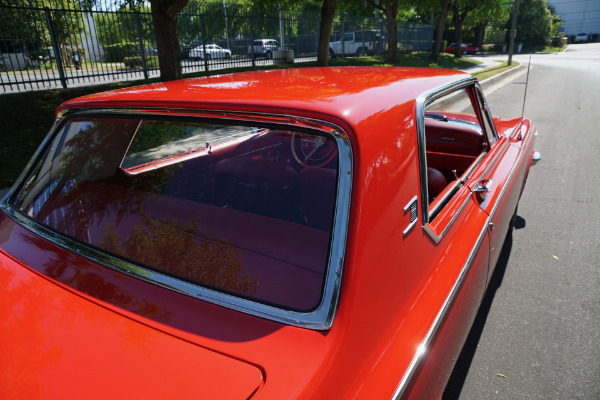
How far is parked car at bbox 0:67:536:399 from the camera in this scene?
38.4 inches

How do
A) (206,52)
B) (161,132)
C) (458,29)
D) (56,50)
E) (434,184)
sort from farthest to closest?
1. (458,29)
2. (206,52)
3. (56,50)
4. (434,184)
5. (161,132)

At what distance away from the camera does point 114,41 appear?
11.1 meters

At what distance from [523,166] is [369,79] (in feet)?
6.46

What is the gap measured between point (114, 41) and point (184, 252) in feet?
38.8

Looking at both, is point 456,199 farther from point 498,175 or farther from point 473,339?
point 473,339

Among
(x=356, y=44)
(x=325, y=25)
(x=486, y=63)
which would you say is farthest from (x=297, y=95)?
(x=486, y=63)

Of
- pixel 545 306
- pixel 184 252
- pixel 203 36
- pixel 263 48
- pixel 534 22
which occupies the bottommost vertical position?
pixel 545 306

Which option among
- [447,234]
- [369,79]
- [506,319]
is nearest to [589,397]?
[506,319]

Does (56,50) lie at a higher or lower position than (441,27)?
lower

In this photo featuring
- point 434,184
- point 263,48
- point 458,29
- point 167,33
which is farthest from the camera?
point 458,29

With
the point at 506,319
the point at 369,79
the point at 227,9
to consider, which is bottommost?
the point at 506,319

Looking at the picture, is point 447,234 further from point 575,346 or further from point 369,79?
point 575,346

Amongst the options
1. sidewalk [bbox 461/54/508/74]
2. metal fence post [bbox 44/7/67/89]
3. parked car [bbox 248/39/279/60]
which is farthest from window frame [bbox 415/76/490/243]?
sidewalk [bbox 461/54/508/74]

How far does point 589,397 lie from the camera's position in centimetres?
202
